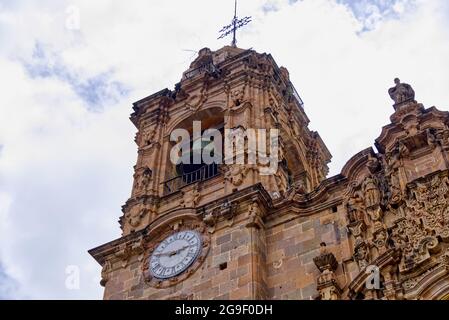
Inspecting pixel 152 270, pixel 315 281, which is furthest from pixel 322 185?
pixel 152 270

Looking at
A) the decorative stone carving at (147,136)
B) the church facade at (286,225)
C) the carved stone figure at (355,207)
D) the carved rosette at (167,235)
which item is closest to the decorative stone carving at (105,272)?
the church facade at (286,225)

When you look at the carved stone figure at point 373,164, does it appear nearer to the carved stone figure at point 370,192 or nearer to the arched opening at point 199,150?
the carved stone figure at point 370,192

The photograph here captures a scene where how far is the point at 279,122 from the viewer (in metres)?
25.2

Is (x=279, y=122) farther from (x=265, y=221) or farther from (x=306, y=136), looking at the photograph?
(x=265, y=221)

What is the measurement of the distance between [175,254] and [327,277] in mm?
4469

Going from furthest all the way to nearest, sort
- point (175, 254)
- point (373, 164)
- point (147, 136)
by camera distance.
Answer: point (147, 136)
point (175, 254)
point (373, 164)

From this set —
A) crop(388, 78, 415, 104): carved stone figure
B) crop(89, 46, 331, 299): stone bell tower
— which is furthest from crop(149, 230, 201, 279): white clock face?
crop(388, 78, 415, 104): carved stone figure

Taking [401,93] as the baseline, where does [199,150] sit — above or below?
above

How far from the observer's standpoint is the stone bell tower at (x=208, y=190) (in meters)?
19.1

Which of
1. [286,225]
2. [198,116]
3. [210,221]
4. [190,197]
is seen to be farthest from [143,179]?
[286,225]

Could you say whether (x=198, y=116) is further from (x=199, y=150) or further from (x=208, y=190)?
(x=208, y=190)

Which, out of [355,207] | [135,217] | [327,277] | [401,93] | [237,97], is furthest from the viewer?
[237,97]

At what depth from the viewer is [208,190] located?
22.0 metres

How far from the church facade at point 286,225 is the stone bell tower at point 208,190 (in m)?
0.04
